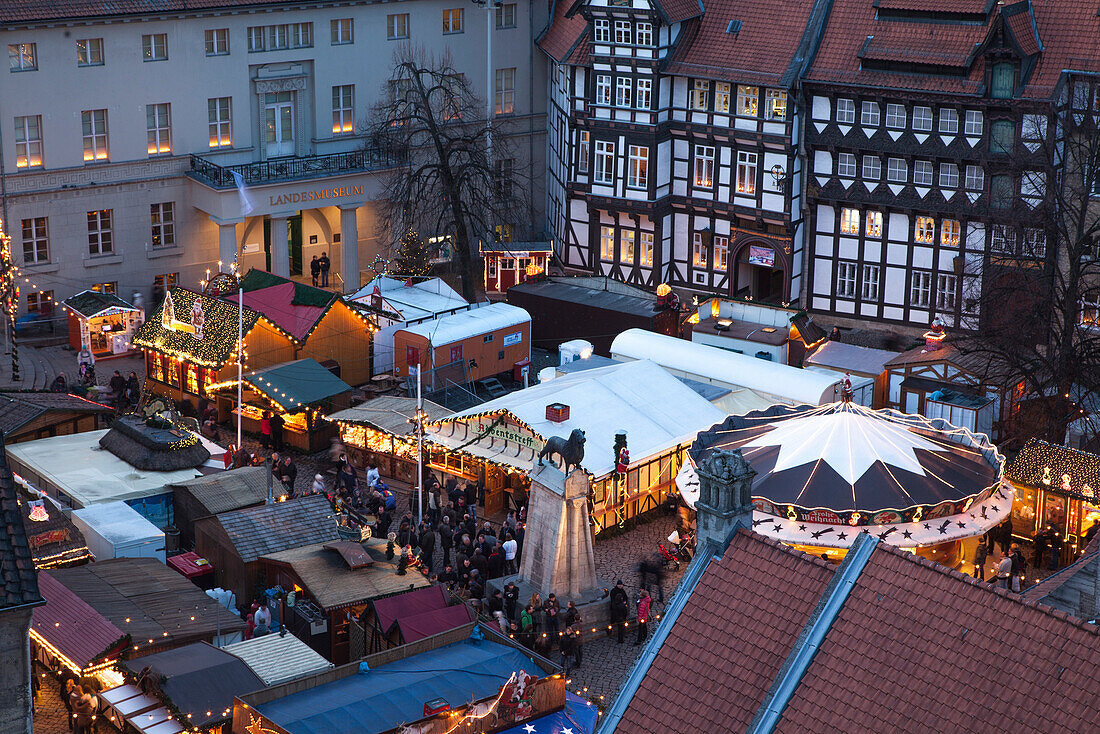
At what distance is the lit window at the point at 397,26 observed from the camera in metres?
53.1

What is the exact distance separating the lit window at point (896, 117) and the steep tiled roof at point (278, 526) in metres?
23.9

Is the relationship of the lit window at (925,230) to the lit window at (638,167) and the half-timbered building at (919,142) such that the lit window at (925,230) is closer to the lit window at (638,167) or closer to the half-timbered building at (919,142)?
the half-timbered building at (919,142)

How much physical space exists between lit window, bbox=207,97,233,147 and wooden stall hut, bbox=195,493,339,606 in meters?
22.1

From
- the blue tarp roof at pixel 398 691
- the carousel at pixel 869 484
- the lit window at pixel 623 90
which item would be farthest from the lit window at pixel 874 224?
the blue tarp roof at pixel 398 691

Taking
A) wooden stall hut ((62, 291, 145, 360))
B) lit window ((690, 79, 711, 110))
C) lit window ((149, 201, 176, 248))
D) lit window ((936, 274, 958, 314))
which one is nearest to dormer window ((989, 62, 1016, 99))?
lit window ((936, 274, 958, 314))

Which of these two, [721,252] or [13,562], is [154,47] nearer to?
[721,252]

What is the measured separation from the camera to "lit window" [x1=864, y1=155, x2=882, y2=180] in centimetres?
4797

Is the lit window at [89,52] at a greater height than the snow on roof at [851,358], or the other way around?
the lit window at [89,52]

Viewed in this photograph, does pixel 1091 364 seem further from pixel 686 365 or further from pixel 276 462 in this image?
pixel 276 462

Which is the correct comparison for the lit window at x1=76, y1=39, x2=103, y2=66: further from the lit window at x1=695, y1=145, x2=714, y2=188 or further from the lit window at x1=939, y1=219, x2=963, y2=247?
the lit window at x1=939, y1=219, x2=963, y2=247

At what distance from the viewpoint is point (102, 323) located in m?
45.5

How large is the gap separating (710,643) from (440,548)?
1588 centimetres

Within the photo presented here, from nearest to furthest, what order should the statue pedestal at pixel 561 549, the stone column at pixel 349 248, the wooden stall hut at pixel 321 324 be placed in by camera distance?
the statue pedestal at pixel 561 549
the wooden stall hut at pixel 321 324
the stone column at pixel 349 248

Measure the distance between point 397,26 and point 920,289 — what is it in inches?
757
